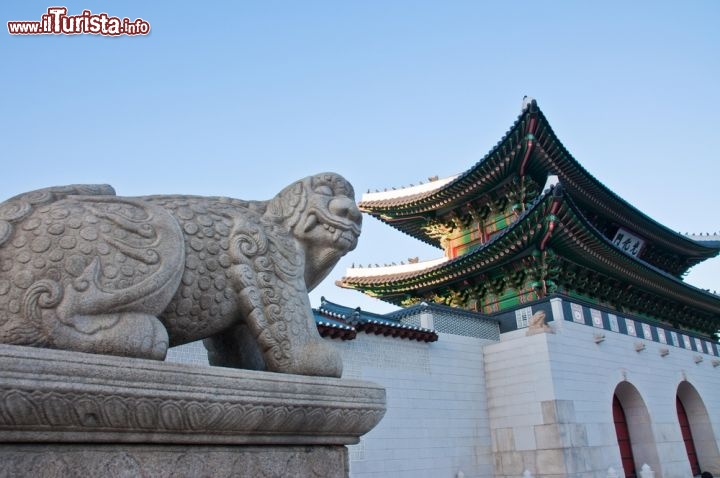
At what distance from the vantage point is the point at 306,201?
2.63m

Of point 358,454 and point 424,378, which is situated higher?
point 424,378

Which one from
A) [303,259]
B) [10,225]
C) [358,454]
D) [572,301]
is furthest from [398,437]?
[10,225]

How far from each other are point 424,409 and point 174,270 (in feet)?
38.4

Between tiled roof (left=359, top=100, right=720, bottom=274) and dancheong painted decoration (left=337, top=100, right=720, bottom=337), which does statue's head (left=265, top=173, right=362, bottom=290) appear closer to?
dancheong painted decoration (left=337, top=100, right=720, bottom=337)

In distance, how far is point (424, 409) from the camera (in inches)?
507

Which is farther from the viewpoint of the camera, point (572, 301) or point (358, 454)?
point (572, 301)

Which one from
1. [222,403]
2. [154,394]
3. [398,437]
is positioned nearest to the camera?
[154,394]

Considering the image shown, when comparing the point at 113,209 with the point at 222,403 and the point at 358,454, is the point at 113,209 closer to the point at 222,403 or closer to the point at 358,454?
the point at 222,403

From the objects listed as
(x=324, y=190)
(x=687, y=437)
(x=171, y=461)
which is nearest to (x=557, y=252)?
(x=687, y=437)

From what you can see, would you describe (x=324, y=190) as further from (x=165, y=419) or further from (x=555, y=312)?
(x=555, y=312)

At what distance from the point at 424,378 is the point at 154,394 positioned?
12.0 m

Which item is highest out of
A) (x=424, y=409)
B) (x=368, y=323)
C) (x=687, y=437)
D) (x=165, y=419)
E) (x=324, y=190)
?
(x=368, y=323)

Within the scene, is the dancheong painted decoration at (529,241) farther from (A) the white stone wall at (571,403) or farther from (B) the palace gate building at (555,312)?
(A) the white stone wall at (571,403)

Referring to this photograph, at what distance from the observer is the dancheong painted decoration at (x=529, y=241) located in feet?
51.7
